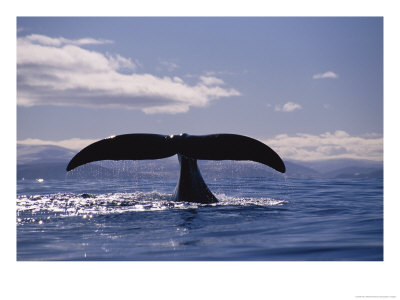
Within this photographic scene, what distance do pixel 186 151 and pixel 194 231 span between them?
7.79 ft

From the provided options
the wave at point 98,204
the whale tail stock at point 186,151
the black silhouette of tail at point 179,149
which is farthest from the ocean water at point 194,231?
the black silhouette of tail at point 179,149

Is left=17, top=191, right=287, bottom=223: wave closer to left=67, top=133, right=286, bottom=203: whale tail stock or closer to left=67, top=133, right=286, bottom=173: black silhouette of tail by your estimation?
left=67, top=133, right=286, bottom=203: whale tail stock

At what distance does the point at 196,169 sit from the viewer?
1102cm

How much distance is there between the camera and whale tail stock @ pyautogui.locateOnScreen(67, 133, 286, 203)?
9430mm

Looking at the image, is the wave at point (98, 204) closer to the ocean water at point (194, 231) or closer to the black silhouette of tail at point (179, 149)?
the ocean water at point (194, 231)

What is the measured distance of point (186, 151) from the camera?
32.2ft

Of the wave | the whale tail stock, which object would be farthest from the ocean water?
the whale tail stock

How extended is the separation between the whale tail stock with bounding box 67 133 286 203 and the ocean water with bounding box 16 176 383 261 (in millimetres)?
625

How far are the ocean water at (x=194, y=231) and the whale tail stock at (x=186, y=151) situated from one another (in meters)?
0.62

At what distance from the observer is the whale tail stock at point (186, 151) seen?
9430 mm

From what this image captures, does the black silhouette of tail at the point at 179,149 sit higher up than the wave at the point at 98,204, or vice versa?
the black silhouette of tail at the point at 179,149
